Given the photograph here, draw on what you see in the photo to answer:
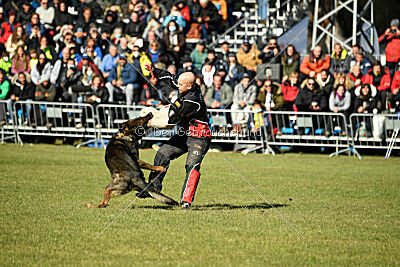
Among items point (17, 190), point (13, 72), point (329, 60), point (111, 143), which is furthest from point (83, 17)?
point (111, 143)

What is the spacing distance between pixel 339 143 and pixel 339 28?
5916mm

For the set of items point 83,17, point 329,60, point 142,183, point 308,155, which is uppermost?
point 83,17

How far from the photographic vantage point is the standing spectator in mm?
22812

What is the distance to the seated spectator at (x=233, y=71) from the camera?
749 inches

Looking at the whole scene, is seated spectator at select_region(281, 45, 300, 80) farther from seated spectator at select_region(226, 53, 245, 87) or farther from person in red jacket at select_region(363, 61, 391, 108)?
person in red jacket at select_region(363, 61, 391, 108)

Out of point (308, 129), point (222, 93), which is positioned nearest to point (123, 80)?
point (222, 93)

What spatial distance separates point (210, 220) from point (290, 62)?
1154 centimetres

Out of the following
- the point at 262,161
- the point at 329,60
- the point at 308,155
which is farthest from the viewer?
the point at 329,60

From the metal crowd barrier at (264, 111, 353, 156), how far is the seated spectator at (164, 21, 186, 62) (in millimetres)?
3779

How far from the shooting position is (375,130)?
17047mm

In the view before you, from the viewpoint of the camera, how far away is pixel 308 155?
17766 millimetres

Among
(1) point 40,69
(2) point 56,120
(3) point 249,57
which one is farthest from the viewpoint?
(1) point 40,69

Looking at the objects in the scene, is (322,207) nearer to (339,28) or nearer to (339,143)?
(339,143)

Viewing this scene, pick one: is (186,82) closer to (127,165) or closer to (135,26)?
(127,165)
